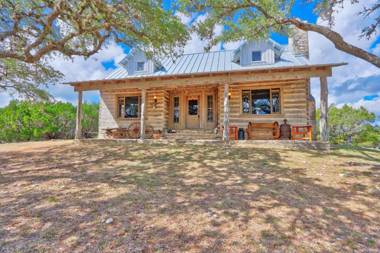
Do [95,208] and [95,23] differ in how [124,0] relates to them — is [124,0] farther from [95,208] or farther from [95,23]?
[95,208]

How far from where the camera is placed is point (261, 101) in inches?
453

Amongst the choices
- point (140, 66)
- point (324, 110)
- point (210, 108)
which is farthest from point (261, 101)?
point (140, 66)

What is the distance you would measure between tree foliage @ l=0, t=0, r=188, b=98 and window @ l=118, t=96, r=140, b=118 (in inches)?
172

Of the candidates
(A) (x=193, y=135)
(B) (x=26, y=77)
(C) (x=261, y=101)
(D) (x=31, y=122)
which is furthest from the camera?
(D) (x=31, y=122)

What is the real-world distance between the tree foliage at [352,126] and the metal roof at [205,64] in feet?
41.6

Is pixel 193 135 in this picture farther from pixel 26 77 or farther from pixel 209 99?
pixel 26 77

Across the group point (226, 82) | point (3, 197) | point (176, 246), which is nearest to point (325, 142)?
point (226, 82)

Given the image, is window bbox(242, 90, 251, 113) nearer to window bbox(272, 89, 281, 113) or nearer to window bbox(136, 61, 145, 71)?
window bbox(272, 89, 281, 113)

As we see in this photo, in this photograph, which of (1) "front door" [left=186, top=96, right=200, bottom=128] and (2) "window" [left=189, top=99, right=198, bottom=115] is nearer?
(1) "front door" [left=186, top=96, right=200, bottom=128]

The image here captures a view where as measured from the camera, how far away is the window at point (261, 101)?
11.2 meters

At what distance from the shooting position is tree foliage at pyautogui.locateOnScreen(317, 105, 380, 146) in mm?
20156

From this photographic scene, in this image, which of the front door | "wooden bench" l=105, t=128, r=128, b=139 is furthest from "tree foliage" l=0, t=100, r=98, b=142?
the front door

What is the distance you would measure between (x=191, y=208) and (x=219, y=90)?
31.0 feet

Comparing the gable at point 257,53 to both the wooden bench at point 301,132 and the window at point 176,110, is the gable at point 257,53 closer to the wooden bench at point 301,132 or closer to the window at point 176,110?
the wooden bench at point 301,132
